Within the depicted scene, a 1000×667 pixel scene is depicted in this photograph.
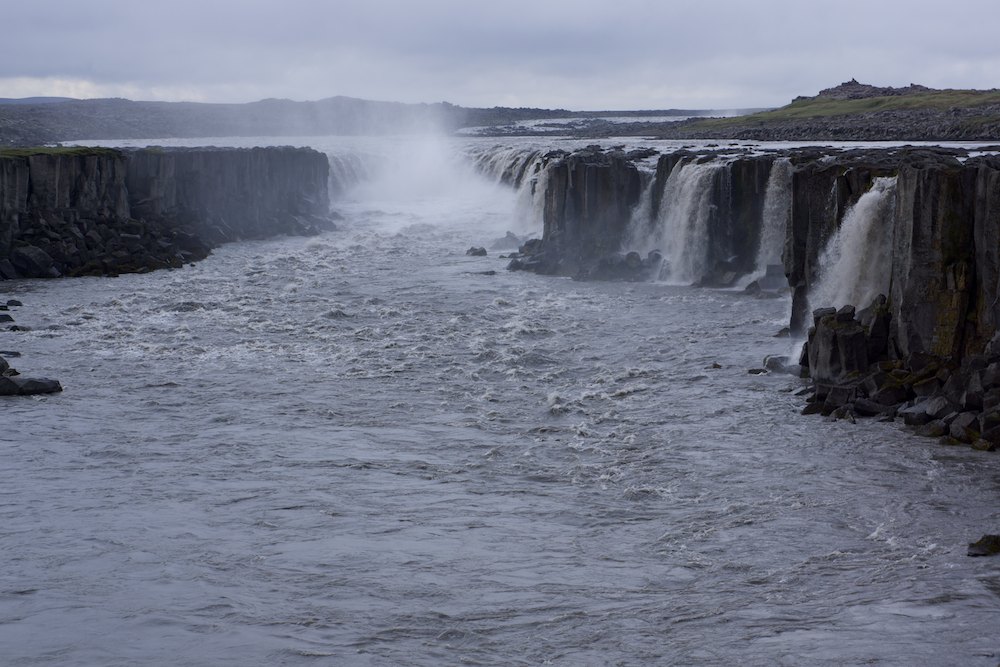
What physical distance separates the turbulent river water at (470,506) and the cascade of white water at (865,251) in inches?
121

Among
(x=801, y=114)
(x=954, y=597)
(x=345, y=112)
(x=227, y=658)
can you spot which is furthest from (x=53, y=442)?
(x=345, y=112)

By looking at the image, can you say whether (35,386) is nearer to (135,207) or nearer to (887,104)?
(135,207)

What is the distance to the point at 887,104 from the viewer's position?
10150 centimetres

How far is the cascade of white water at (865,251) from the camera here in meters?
30.1

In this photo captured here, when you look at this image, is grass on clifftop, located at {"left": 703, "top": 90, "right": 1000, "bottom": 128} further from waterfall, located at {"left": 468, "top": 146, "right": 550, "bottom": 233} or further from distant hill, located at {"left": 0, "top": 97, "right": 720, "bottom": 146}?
distant hill, located at {"left": 0, "top": 97, "right": 720, "bottom": 146}

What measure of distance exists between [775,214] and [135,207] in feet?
108

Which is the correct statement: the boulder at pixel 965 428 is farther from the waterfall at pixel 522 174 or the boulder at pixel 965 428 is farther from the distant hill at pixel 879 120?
the distant hill at pixel 879 120

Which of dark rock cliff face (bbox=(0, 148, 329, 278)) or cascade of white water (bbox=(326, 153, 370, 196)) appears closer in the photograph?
dark rock cliff face (bbox=(0, 148, 329, 278))

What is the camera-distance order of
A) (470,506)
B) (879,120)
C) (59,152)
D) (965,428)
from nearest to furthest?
(470,506) < (965,428) < (59,152) < (879,120)

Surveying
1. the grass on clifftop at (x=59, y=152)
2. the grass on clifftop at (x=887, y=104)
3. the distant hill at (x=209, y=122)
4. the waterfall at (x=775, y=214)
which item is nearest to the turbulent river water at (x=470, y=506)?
the waterfall at (x=775, y=214)

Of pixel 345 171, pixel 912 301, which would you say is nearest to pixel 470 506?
pixel 912 301

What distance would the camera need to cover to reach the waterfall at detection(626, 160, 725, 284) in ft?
155

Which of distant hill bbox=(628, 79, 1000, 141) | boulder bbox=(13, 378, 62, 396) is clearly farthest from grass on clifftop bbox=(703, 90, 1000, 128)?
boulder bbox=(13, 378, 62, 396)

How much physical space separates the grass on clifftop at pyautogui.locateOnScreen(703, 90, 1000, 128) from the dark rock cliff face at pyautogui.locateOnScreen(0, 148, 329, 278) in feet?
159
